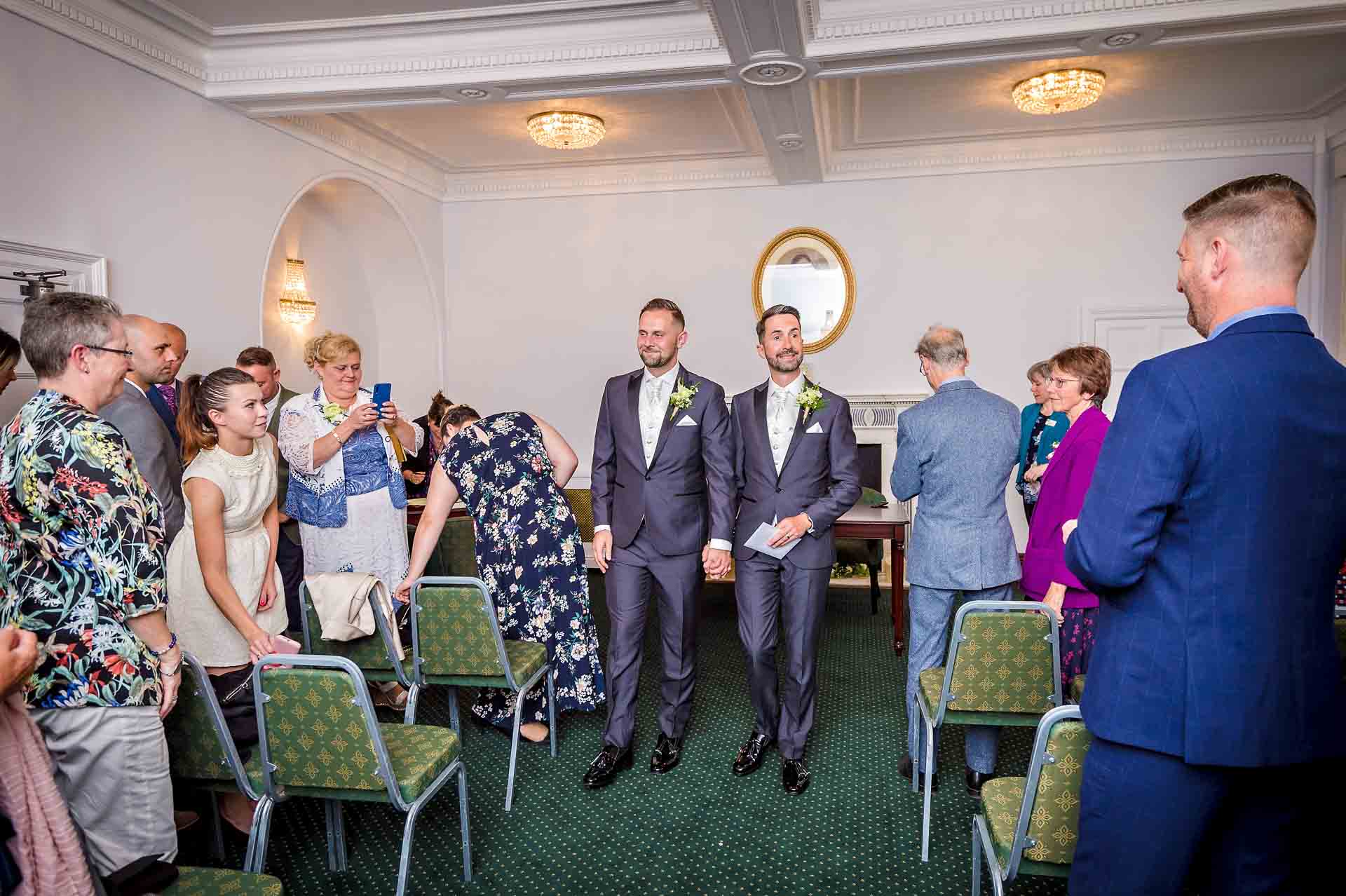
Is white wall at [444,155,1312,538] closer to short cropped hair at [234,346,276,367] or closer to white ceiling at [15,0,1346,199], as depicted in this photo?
white ceiling at [15,0,1346,199]

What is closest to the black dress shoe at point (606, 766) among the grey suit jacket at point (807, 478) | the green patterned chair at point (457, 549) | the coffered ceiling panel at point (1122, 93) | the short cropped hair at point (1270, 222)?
the grey suit jacket at point (807, 478)

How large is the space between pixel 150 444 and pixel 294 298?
13.5ft

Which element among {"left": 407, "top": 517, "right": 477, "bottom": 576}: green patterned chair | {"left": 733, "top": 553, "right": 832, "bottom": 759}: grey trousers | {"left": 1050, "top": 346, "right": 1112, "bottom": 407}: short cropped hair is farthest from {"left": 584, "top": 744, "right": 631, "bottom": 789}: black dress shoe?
{"left": 1050, "top": 346, "right": 1112, "bottom": 407}: short cropped hair

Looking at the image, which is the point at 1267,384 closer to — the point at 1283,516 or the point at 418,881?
the point at 1283,516

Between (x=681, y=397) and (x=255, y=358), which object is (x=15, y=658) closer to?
(x=681, y=397)

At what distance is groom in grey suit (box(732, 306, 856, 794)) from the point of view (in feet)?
11.5

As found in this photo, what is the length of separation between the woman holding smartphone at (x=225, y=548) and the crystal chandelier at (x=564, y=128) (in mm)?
3846

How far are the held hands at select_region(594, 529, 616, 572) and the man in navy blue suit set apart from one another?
218cm

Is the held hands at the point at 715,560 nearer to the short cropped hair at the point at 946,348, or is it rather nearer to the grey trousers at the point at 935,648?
the grey trousers at the point at 935,648

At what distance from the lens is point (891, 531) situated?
527cm

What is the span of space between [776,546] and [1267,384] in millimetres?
2123

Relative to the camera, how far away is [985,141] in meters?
7.11

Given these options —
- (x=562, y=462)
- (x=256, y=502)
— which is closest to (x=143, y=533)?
(x=256, y=502)

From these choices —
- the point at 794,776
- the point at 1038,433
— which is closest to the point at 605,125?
the point at 1038,433
